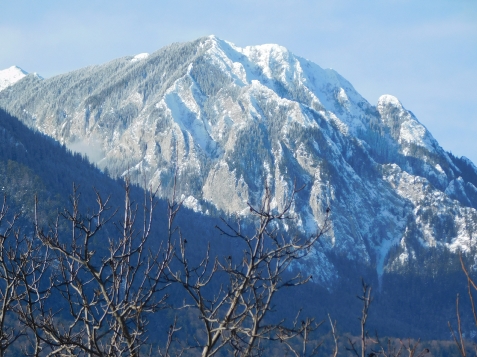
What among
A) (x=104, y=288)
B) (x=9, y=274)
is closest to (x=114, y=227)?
(x=9, y=274)

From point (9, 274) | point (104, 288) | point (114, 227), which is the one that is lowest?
point (114, 227)

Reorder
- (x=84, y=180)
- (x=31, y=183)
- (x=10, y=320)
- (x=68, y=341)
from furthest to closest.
Result: (x=84, y=180)
(x=31, y=183)
(x=10, y=320)
(x=68, y=341)

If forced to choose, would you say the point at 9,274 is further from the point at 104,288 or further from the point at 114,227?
the point at 114,227

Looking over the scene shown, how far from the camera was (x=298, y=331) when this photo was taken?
8.73m

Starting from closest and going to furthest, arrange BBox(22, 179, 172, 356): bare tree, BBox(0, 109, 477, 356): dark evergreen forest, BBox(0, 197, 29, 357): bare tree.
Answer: BBox(22, 179, 172, 356): bare tree < BBox(0, 197, 29, 357): bare tree < BBox(0, 109, 477, 356): dark evergreen forest

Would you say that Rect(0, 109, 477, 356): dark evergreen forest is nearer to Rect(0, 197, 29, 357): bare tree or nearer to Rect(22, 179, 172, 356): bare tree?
Rect(0, 197, 29, 357): bare tree

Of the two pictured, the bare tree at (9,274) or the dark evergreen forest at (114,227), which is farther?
the dark evergreen forest at (114,227)

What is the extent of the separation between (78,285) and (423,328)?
200 m

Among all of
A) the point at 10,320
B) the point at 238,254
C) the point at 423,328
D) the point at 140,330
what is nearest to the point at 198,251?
the point at 238,254

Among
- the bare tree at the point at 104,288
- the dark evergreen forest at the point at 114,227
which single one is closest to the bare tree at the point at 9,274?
the bare tree at the point at 104,288

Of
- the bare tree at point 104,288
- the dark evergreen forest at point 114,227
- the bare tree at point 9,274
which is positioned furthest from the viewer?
the dark evergreen forest at point 114,227

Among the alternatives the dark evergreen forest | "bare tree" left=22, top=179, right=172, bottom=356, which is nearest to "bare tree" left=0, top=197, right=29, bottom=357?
"bare tree" left=22, top=179, right=172, bottom=356

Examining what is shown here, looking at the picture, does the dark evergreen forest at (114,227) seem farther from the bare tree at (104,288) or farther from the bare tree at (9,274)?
the bare tree at (104,288)

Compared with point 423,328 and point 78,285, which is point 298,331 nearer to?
point 78,285
